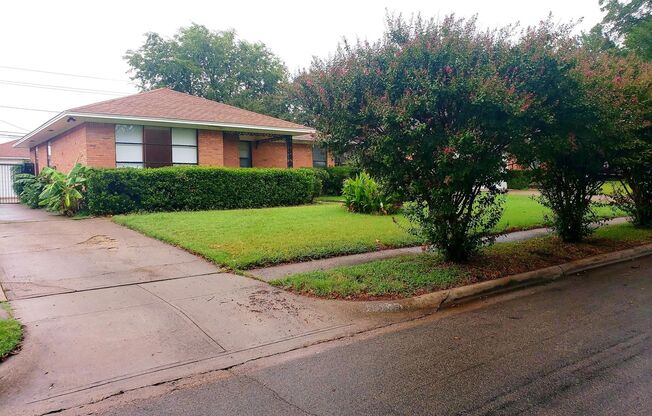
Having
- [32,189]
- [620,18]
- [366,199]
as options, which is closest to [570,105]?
[366,199]

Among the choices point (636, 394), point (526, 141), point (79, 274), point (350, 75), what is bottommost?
point (636, 394)

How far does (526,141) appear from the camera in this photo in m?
6.53

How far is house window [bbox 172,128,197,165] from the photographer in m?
18.4

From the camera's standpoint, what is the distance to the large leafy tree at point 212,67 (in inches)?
1460

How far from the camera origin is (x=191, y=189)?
14.9m

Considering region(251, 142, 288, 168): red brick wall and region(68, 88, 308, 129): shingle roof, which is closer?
region(68, 88, 308, 129): shingle roof

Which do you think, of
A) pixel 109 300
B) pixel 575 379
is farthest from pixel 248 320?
pixel 575 379

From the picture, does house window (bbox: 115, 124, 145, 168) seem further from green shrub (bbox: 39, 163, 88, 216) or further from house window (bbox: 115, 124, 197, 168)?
green shrub (bbox: 39, 163, 88, 216)

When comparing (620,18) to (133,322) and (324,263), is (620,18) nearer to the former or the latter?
(324,263)

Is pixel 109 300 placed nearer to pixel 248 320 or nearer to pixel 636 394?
pixel 248 320

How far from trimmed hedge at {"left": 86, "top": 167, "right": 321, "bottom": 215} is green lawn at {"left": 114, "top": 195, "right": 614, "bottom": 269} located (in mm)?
1184

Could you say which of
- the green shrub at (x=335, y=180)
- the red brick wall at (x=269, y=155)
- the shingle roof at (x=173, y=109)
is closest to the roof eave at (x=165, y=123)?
the shingle roof at (x=173, y=109)

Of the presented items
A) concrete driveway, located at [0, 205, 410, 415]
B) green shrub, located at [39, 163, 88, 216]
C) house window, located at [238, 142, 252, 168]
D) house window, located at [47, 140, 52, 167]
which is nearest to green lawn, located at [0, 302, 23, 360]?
concrete driveway, located at [0, 205, 410, 415]

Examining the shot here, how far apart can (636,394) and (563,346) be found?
0.99m
